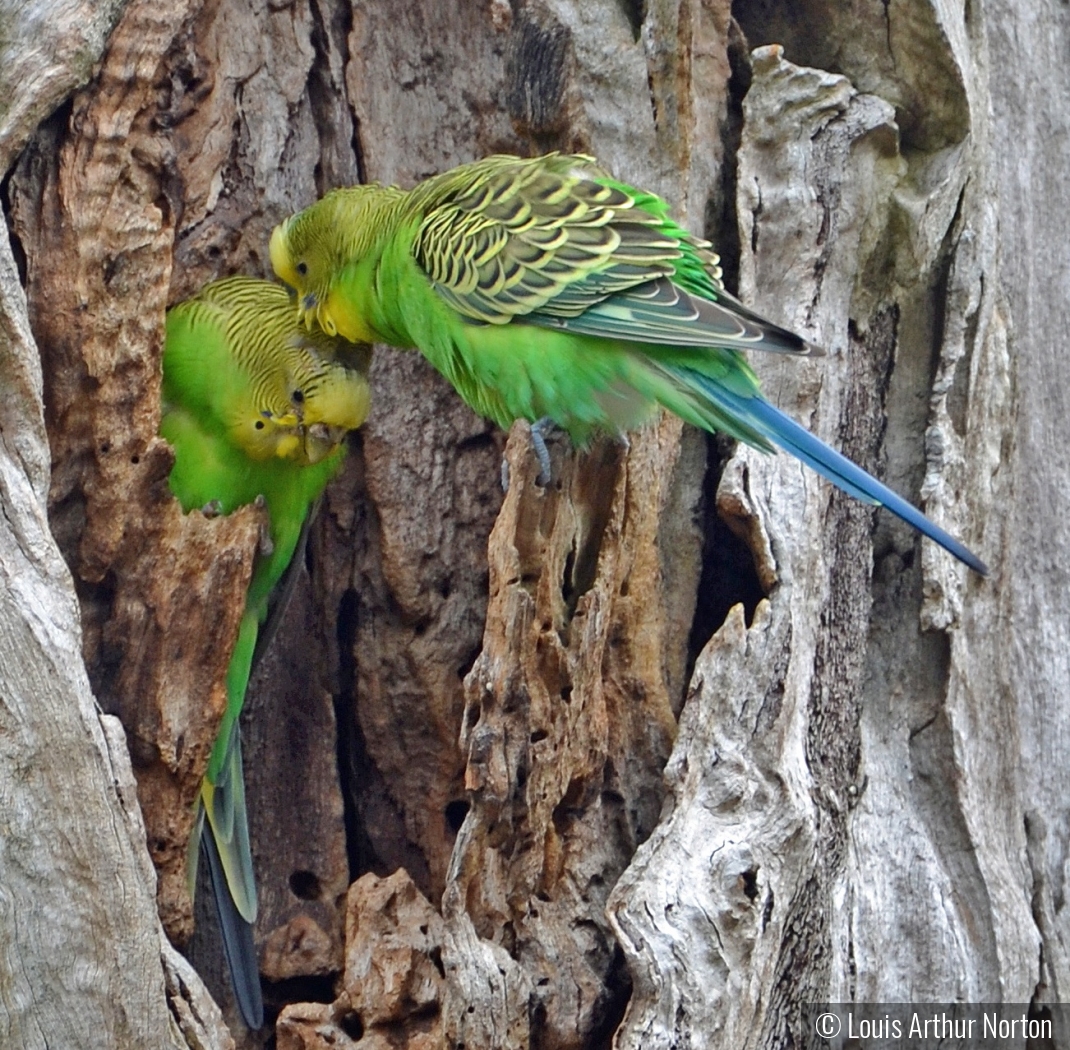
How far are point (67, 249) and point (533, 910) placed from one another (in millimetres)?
1733

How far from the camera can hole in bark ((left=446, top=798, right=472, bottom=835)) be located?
3.18 metres

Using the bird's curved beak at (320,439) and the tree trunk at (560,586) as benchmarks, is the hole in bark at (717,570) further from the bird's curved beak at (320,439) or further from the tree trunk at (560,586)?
the bird's curved beak at (320,439)

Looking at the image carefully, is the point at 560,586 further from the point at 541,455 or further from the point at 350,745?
the point at 350,745

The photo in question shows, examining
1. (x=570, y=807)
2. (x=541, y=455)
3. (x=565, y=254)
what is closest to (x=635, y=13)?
(x=565, y=254)

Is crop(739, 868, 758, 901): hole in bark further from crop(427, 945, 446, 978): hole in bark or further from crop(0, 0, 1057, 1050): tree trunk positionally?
crop(427, 945, 446, 978): hole in bark

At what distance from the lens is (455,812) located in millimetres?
3195

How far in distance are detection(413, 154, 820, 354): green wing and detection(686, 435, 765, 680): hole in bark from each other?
16.7 inches

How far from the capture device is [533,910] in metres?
2.67

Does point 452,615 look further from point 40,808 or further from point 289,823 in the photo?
point 40,808

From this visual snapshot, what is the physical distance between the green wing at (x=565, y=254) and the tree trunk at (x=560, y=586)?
20cm

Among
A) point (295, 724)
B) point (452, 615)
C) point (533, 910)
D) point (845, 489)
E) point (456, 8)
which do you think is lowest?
point (533, 910)

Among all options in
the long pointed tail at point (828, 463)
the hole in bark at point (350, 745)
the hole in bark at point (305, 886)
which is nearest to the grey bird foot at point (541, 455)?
the long pointed tail at point (828, 463)

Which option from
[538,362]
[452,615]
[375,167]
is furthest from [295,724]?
[375,167]

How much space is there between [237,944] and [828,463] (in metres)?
1.72
